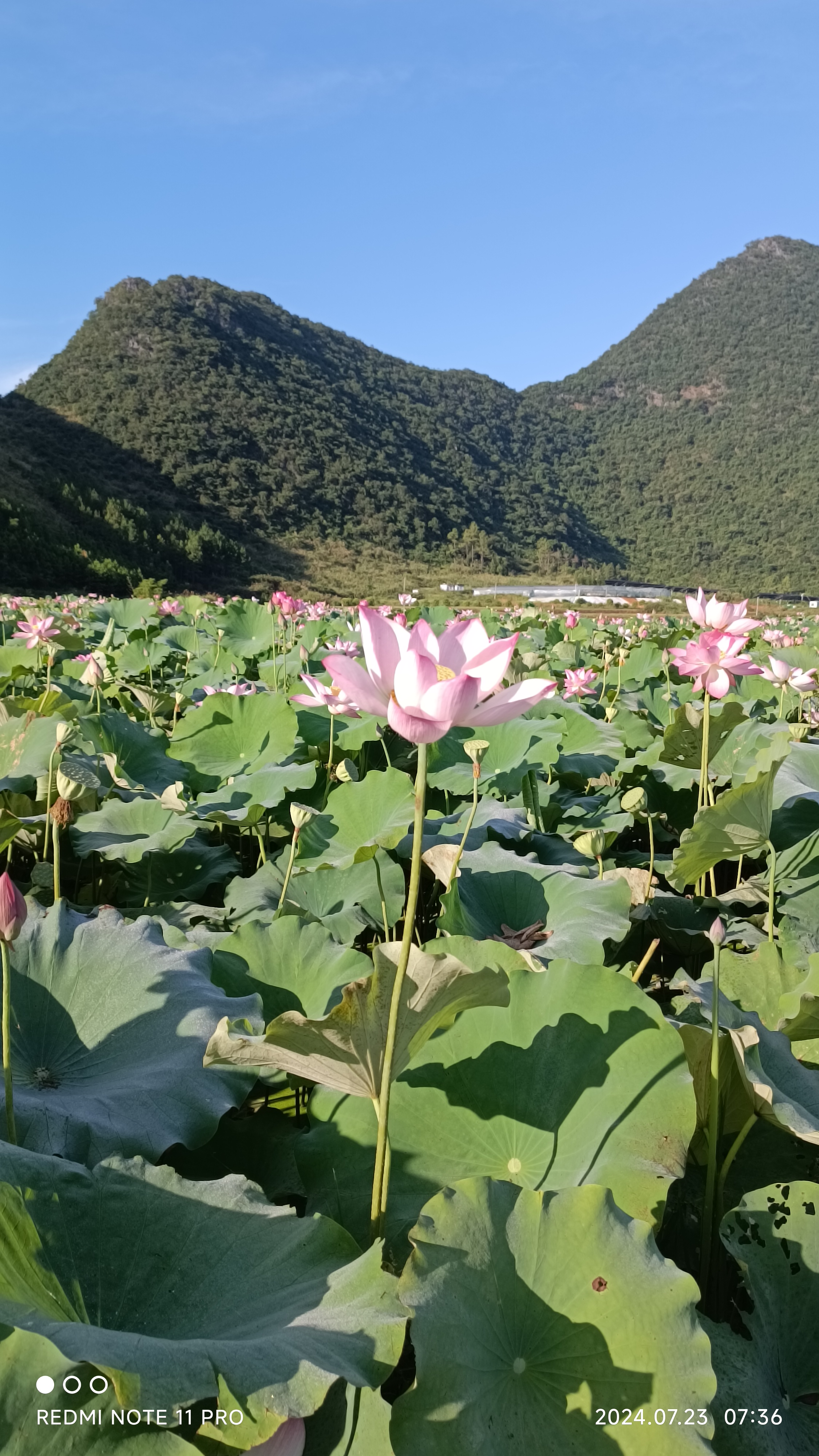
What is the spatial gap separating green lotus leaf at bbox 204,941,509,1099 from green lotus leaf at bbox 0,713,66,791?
1276 mm

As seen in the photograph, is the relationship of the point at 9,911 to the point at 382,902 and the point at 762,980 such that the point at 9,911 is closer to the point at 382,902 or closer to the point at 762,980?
the point at 382,902

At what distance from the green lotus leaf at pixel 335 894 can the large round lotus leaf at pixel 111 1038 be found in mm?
394

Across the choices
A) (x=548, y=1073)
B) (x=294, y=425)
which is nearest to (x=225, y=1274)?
(x=548, y=1073)

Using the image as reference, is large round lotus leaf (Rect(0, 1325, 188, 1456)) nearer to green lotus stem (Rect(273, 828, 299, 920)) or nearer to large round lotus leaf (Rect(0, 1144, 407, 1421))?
large round lotus leaf (Rect(0, 1144, 407, 1421))

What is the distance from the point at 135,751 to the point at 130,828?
0.64 m

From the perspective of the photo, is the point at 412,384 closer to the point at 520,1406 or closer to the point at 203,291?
the point at 203,291

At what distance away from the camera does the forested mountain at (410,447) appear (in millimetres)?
37562

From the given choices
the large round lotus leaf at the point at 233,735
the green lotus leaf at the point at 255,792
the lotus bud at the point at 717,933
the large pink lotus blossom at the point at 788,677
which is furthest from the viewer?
the large pink lotus blossom at the point at 788,677

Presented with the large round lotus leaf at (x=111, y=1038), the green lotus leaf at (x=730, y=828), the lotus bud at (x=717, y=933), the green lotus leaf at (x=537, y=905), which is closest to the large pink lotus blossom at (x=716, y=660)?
the green lotus leaf at (x=730, y=828)

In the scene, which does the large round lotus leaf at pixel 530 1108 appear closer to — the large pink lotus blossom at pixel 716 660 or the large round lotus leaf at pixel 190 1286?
the large round lotus leaf at pixel 190 1286

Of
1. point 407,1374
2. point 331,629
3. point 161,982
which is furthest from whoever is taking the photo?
point 331,629

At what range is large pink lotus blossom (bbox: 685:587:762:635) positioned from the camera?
6.75ft

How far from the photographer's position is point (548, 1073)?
35.4 inches

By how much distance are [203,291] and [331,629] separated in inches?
2821
